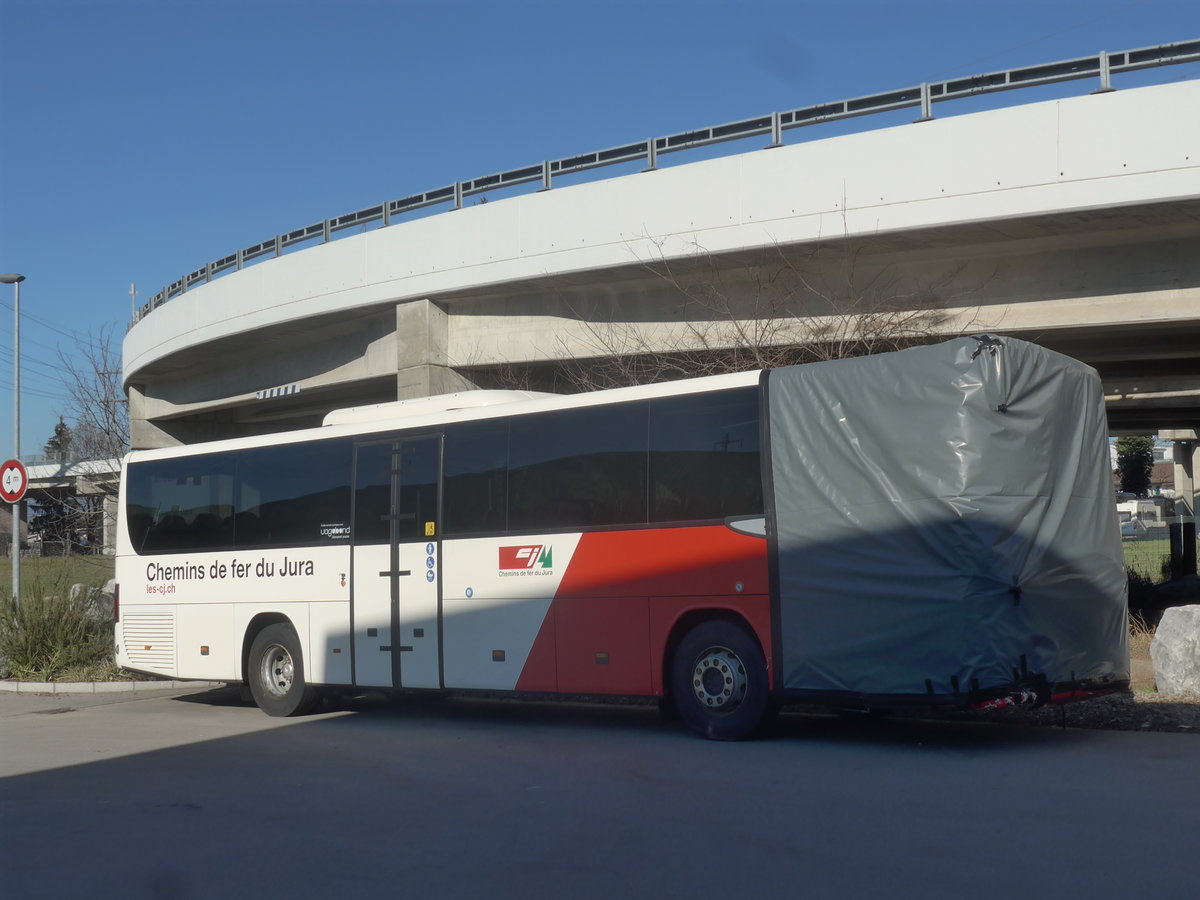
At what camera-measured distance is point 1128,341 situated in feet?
65.8

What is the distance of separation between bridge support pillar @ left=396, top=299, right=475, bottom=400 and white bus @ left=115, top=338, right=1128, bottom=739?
682 centimetres

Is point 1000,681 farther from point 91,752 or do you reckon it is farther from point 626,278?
point 626,278

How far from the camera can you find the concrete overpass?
14.7 m

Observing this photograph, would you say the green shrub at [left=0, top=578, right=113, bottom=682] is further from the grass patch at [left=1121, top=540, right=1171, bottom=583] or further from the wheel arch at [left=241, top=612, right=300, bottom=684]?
the grass patch at [left=1121, top=540, right=1171, bottom=583]

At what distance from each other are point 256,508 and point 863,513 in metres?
7.34

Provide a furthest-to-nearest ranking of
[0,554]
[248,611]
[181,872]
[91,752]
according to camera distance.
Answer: [0,554] → [248,611] → [91,752] → [181,872]

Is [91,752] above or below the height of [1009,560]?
below

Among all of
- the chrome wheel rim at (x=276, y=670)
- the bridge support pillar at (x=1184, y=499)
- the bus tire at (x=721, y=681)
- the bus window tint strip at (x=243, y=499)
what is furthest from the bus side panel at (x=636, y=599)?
the bridge support pillar at (x=1184, y=499)

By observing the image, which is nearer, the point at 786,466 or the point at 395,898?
the point at 395,898

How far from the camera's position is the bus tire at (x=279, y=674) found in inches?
527

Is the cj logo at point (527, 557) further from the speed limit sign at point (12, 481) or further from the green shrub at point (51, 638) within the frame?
the speed limit sign at point (12, 481)

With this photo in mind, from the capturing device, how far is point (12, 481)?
61.2 ft

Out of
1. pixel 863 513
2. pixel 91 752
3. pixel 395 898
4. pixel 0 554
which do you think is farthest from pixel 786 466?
pixel 0 554

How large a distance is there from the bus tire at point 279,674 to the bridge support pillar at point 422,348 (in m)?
7.67
